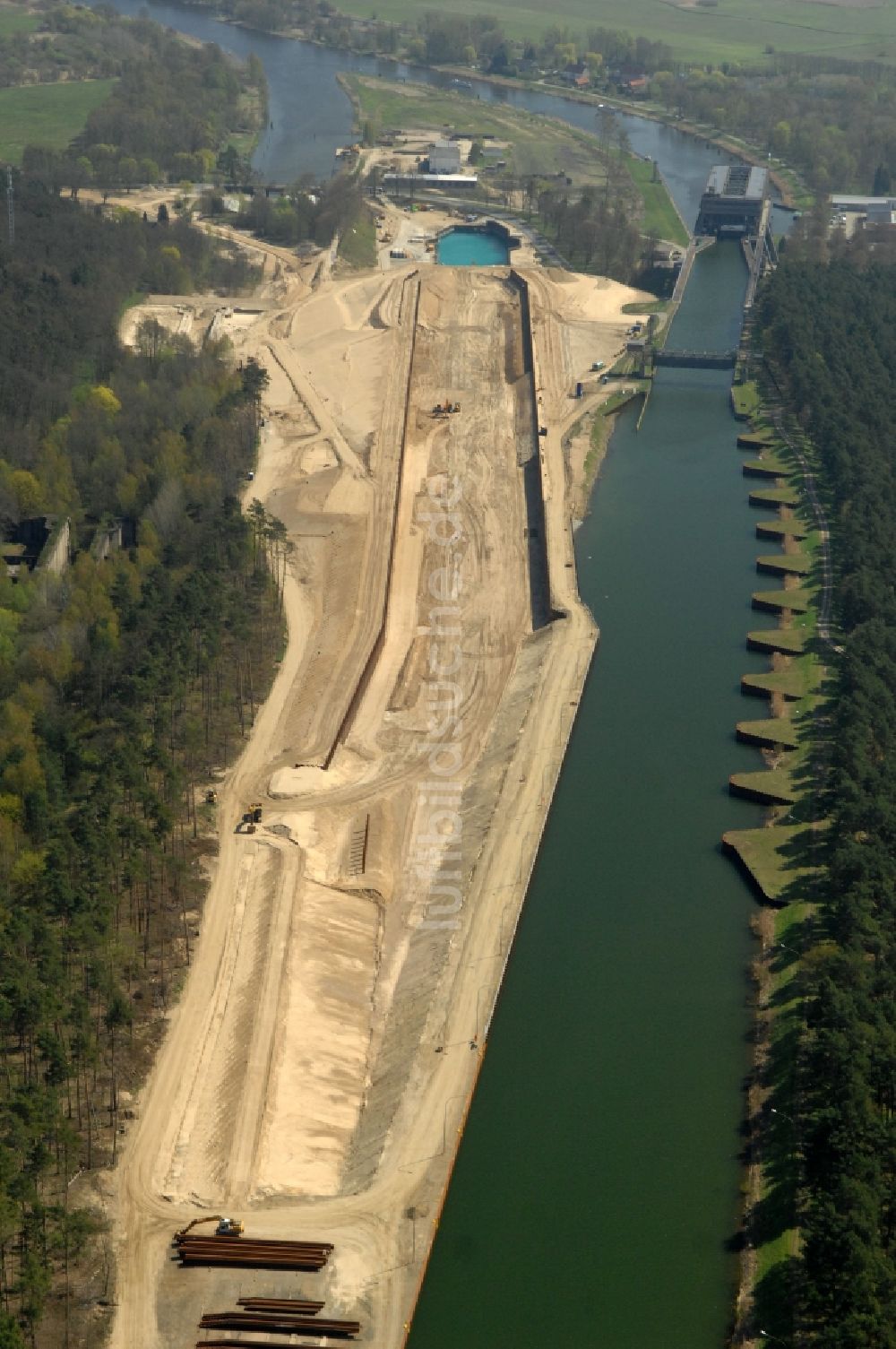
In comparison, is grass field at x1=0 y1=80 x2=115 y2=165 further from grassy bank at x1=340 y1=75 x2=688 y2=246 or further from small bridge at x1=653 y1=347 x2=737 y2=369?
small bridge at x1=653 y1=347 x2=737 y2=369

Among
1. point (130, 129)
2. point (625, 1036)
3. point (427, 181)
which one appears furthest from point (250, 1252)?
point (130, 129)

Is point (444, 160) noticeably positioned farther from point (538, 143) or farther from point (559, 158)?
point (538, 143)

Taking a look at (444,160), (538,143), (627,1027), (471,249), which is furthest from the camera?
(538,143)

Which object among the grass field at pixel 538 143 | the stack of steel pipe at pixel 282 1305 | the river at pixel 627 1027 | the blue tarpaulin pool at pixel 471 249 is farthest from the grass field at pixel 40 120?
the stack of steel pipe at pixel 282 1305

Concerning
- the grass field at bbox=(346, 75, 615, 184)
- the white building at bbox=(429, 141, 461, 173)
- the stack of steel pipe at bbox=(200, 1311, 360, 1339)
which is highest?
the grass field at bbox=(346, 75, 615, 184)

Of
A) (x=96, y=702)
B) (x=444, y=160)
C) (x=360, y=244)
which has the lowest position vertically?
(x=96, y=702)

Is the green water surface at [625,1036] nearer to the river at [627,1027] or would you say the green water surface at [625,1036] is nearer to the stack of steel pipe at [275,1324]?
the river at [627,1027]

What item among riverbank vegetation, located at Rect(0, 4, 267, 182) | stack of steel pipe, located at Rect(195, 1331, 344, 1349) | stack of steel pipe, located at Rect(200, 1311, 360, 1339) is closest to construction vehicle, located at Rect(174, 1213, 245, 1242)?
stack of steel pipe, located at Rect(200, 1311, 360, 1339)
